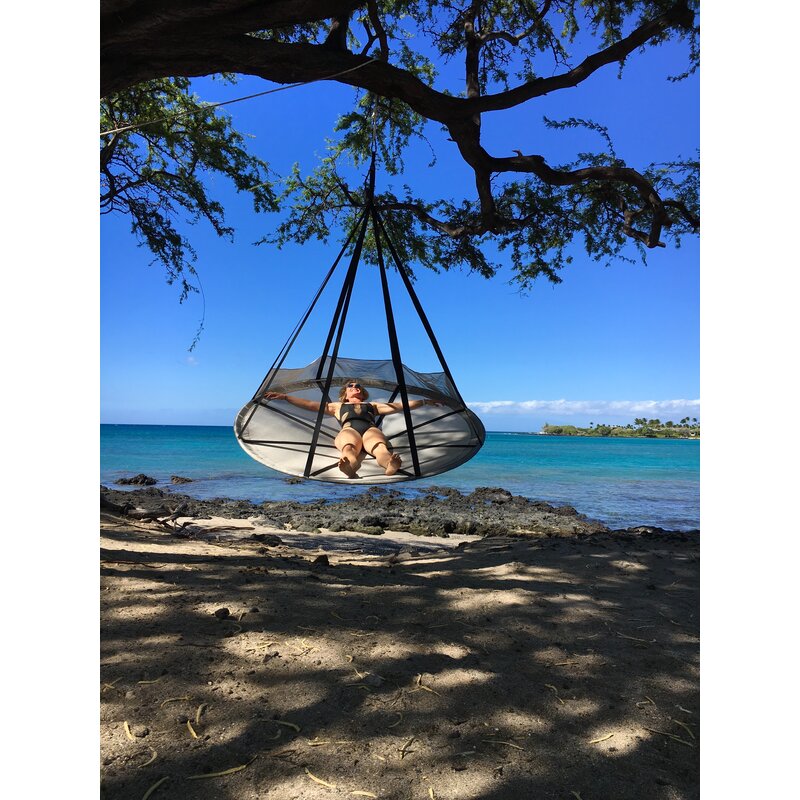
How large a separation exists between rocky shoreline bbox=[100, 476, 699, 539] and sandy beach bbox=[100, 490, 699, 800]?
2449 mm

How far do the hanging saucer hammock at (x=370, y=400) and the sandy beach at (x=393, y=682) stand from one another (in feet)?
2.06

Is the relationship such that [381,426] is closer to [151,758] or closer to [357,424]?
[357,424]

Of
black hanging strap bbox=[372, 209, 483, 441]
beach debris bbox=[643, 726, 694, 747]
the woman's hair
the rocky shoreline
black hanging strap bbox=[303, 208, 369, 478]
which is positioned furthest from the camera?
the rocky shoreline

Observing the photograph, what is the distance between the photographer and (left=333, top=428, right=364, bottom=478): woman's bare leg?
2.74 meters

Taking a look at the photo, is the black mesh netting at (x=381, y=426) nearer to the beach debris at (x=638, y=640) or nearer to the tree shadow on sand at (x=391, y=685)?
the tree shadow on sand at (x=391, y=685)

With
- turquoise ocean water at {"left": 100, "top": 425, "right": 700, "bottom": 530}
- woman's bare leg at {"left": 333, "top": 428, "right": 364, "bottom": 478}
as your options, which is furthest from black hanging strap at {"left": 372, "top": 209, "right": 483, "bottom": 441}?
turquoise ocean water at {"left": 100, "top": 425, "right": 700, "bottom": 530}

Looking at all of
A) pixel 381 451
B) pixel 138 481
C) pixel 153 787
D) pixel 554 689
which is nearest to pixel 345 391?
pixel 381 451

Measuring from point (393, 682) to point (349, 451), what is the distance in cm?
156

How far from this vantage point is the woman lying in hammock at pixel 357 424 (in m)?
2.79

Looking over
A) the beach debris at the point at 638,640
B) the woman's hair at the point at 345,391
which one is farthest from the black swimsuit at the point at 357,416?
the beach debris at the point at 638,640

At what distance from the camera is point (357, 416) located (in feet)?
10.6

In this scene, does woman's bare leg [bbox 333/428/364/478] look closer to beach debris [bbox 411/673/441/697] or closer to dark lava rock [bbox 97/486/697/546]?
beach debris [bbox 411/673/441/697]
